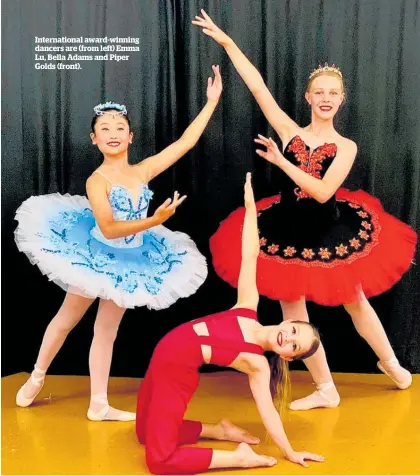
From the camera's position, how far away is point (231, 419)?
2.51 meters

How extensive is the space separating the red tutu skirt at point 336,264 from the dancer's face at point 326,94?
0.42 meters

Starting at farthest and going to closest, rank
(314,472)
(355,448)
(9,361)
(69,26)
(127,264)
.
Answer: (9,361) → (69,26) → (127,264) → (355,448) → (314,472)

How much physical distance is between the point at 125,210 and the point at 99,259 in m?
0.20

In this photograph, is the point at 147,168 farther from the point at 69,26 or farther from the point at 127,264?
the point at 69,26

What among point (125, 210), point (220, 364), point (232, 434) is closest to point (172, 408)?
point (220, 364)

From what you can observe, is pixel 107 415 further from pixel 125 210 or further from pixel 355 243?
pixel 355 243

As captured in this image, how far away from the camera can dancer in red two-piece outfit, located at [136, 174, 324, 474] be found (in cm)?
201

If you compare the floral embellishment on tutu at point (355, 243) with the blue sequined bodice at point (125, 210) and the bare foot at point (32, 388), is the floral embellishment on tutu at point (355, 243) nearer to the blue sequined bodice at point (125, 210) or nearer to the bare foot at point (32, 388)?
the blue sequined bodice at point (125, 210)

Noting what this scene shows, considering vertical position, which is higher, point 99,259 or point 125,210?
point 125,210

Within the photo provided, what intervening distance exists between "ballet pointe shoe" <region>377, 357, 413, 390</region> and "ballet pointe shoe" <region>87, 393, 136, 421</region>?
1004 millimetres

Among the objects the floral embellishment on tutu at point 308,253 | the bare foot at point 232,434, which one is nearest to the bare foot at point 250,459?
the bare foot at point 232,434

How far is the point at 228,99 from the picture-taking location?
118 inches

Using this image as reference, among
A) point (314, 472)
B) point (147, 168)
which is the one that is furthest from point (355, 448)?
point (147, 168)

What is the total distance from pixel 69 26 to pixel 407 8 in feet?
4.59
